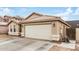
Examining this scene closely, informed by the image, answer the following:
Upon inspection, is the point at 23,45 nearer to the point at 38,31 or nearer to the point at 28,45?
the point at 28,45

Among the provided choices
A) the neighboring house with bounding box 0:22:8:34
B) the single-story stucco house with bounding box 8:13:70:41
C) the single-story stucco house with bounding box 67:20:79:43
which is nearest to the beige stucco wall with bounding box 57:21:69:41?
the single-story stucco house with bounding box 8:13:70:41

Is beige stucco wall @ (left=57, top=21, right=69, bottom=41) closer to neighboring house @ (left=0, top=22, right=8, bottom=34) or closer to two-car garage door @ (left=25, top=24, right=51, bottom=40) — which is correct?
two-car garage door @ (left=25, top=24, right=51, bottom=40)

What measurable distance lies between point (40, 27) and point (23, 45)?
407mm

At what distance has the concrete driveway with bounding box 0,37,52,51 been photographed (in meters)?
2.24

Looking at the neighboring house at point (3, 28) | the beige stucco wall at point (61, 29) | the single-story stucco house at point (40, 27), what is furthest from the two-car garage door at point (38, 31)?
the neighboring house at point (3, 28)

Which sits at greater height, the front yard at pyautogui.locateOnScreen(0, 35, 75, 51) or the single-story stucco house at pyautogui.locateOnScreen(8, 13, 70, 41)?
the single-story stucco house at pyautogui.locateOnScreen(8, 13, 70, 41)

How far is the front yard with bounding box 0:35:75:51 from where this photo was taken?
87.1 inches

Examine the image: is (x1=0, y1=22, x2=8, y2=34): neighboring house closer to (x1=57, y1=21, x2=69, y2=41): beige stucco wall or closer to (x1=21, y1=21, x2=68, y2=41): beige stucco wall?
(x1=21, y1=21, x2=68, y2=41): beige stucco wall

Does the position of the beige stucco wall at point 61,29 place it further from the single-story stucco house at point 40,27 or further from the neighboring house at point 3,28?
the neighboring house at point 3,28

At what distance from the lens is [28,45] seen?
7.44ft

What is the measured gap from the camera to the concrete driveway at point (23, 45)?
224 cm

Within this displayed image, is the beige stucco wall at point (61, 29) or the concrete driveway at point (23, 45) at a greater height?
the beige stucco wall at point (61, 29)

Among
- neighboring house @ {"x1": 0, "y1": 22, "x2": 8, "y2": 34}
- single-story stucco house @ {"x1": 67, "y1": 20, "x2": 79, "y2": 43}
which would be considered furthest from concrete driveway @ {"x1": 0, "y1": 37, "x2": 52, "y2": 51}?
single-story stucco house @ {"x1": 67, "y1": 20, "x2": 79, "y2": 43}

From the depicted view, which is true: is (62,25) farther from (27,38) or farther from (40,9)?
(27,38)
